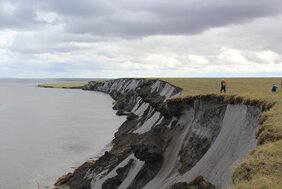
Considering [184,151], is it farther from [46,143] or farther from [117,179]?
[46,143]

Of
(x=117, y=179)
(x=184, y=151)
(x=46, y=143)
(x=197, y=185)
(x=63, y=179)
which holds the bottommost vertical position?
(x=46, y=143)

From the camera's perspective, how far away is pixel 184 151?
107ft

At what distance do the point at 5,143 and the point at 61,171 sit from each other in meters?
21.5

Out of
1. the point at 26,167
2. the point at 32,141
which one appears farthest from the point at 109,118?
the point at 26,167

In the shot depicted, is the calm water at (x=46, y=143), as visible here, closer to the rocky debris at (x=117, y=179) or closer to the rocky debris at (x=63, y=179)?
the rocky debris at (x=63, y=179)

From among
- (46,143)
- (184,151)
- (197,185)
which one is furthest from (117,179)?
(46,143)

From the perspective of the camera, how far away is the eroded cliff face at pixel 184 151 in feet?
84.5

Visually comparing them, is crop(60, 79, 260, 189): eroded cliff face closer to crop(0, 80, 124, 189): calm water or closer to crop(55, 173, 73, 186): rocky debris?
crop(55, 173, 73, 186): rocky debris

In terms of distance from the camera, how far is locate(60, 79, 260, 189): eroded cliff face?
84.5ft

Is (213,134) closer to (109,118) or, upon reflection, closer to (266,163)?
(266,163)

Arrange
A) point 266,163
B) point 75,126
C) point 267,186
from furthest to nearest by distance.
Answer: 1. point 75,126
2. point 266,163
3. point 267,186

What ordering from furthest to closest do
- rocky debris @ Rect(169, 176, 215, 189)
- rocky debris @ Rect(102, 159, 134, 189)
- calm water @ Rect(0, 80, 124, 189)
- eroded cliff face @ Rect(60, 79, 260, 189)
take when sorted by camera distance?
1. calm water @ Rect(0, 80, 124, 189)
2. rocky debris @ Rect(102, 159, 134, 189)
3. eroded cliff face @ Rect(60, 79, 260, 189)
4. rocky debris @ Rect(169, 176, 215, 189)

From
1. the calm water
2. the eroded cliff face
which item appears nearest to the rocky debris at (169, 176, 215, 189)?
the eroded cliff face

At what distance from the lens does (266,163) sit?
599 inches
